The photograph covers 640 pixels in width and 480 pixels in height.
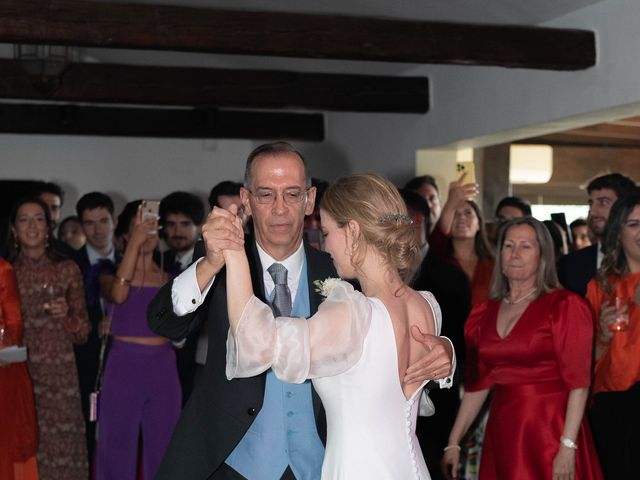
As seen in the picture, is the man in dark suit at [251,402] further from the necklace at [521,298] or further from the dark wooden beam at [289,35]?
the dark wooden beam at [289,35]

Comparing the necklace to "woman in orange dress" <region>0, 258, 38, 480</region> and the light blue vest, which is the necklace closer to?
the light blue vest

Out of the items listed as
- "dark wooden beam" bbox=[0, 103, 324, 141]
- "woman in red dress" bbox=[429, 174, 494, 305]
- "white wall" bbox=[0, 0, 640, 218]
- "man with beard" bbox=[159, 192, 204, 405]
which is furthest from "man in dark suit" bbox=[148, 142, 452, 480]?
"dark wooden beam" bbox=[0, 103, 324, 141]

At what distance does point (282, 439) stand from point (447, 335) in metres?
2.33

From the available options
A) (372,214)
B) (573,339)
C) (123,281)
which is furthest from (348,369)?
(123,281)

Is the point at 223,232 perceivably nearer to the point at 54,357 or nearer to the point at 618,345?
the point at 618,345

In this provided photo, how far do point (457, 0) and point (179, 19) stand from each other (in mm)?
2103

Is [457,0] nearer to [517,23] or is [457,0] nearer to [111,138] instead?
[517,23]

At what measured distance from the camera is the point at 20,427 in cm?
561

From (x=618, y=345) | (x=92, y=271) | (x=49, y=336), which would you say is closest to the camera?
(x=618, y=345)

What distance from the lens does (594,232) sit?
18.5 feet

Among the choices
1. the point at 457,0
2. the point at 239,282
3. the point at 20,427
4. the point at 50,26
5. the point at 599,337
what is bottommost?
the point at 20,427

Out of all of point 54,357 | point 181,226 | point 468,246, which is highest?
point 181,226

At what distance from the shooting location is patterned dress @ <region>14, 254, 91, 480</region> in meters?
5.92

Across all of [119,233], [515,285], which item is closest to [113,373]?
[119,233]
